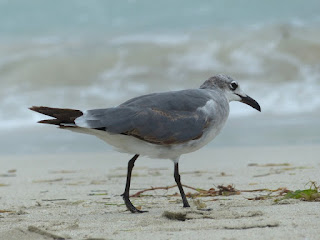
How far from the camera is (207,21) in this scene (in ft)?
67.2

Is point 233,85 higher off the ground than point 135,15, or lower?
lower

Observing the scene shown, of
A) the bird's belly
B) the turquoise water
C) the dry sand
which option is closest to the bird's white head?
the bird's belly

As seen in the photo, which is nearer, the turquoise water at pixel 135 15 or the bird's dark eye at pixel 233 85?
the bird's dark eye at pixel 233 85

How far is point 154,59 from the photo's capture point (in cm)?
1697

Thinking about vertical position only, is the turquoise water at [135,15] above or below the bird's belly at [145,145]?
above

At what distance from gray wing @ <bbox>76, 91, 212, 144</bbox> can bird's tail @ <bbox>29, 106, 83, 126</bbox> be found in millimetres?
60

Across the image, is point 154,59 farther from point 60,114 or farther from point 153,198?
point 60,114

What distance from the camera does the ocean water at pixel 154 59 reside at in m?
10.8

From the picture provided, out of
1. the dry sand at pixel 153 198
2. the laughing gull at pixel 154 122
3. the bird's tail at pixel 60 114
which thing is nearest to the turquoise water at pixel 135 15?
the dry sand at pixel 153 198

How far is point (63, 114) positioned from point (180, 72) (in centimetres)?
1201

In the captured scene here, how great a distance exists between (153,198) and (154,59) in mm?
12273

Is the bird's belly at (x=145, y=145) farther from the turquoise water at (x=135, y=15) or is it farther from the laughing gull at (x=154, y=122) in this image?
the turquoise water at (x=135, y=15)

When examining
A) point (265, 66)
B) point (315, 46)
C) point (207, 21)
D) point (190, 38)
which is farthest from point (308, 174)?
point (207, 21)

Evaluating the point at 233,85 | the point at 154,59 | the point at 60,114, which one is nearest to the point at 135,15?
the point at 154,59
